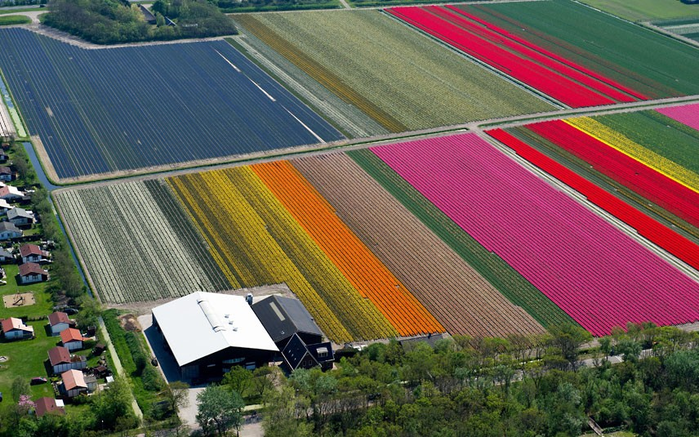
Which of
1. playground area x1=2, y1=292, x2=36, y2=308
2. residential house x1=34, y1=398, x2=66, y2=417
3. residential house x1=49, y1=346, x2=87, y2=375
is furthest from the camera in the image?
playground area x1=2, y1=292, x2=36, y2=308

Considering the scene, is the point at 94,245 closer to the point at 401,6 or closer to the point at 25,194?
the point at 25,194

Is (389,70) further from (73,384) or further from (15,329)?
(73,384)

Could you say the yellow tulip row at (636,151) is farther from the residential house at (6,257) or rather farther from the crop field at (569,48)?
the residential house at (6,257)

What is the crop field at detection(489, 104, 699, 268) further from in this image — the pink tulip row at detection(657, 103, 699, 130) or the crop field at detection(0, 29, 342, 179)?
the crop field at detection(0, 29, 342, 179)

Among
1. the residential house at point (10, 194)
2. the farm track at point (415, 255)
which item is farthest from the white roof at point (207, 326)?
the residential house at point (10, 194)

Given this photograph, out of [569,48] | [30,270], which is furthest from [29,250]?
[569,48]

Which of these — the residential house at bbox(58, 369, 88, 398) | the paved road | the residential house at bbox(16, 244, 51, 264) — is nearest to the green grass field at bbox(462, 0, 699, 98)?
the residential house at bbox(16, 244, 51, 264)

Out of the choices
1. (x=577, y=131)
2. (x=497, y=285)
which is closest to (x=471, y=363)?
(x=497, y=285)
